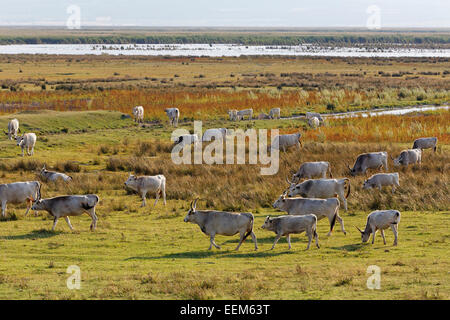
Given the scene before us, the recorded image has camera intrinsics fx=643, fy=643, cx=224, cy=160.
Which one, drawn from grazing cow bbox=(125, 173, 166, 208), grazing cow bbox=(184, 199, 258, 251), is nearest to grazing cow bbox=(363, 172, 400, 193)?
grazing cow bbox=(125, 173, 166, 208)

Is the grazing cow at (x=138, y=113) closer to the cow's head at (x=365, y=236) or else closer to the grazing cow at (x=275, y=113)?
the grazing cow at (x=275, y=113)

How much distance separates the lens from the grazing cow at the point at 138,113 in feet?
161

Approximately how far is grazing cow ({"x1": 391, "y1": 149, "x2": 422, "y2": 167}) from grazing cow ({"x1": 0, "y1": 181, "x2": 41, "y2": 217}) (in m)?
16.0

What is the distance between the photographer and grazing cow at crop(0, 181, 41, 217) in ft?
72.5

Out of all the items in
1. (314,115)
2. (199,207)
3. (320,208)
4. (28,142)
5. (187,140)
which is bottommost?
(199,207)

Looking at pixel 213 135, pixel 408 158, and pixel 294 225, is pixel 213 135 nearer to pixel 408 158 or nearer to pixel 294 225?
pixel 408 158

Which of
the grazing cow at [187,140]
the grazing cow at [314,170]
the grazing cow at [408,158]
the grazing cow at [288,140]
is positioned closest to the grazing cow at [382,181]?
the grazing cow at [314,170]

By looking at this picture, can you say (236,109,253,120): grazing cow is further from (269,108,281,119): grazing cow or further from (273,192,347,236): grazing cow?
(273,192,347,236): grazing cow

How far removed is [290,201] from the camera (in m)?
19.3

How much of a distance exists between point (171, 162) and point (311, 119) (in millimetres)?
17105

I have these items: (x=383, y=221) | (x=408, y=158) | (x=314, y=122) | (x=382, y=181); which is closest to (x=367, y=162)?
(x=408, y=158)

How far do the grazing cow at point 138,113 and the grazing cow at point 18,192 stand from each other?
1065 inches

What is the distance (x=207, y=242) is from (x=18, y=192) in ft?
25.1

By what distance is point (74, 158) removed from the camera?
36.2 meters
